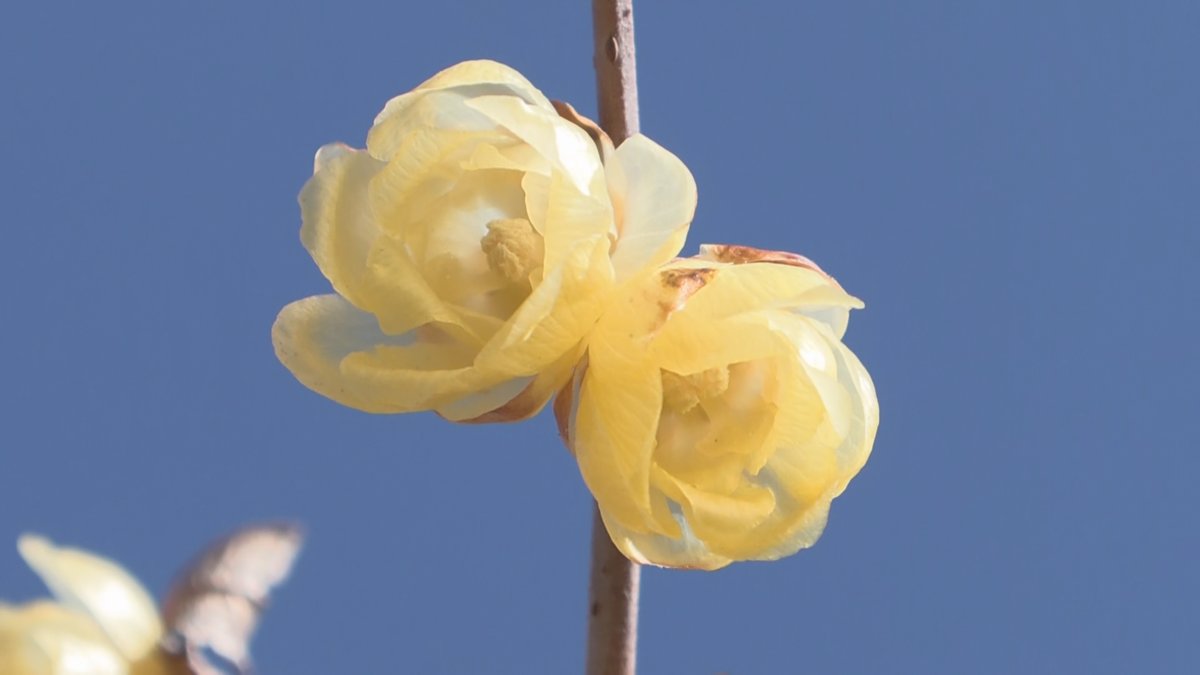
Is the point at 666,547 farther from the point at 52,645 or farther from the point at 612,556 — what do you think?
the point at 52,645

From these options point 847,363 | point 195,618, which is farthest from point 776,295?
A: point 195,618

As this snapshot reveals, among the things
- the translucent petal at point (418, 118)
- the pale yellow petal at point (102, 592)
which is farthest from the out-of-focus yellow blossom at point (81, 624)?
the translucent petal at point (418, 118)

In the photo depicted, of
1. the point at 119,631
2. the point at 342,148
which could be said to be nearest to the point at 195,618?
the point at 119,631

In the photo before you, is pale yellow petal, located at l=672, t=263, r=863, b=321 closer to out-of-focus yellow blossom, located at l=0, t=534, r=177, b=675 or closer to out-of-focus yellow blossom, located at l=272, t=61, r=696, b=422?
out-of-focus yellow blossom, located at l=272, t=61, r=696, b=422

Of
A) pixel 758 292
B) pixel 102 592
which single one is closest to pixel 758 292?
pixel 758 292

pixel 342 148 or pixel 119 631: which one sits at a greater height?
pixel 342 148

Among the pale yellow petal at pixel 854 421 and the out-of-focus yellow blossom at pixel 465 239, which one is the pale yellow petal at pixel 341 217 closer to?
the out-of-focus yellow blossom at pixel 465 239

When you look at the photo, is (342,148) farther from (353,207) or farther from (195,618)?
(195,618)

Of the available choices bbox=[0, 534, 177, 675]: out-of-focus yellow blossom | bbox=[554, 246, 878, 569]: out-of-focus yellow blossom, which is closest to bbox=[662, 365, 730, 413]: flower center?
bbox=[554, 246, 878, 569]: out-of-focus yellow blossom
